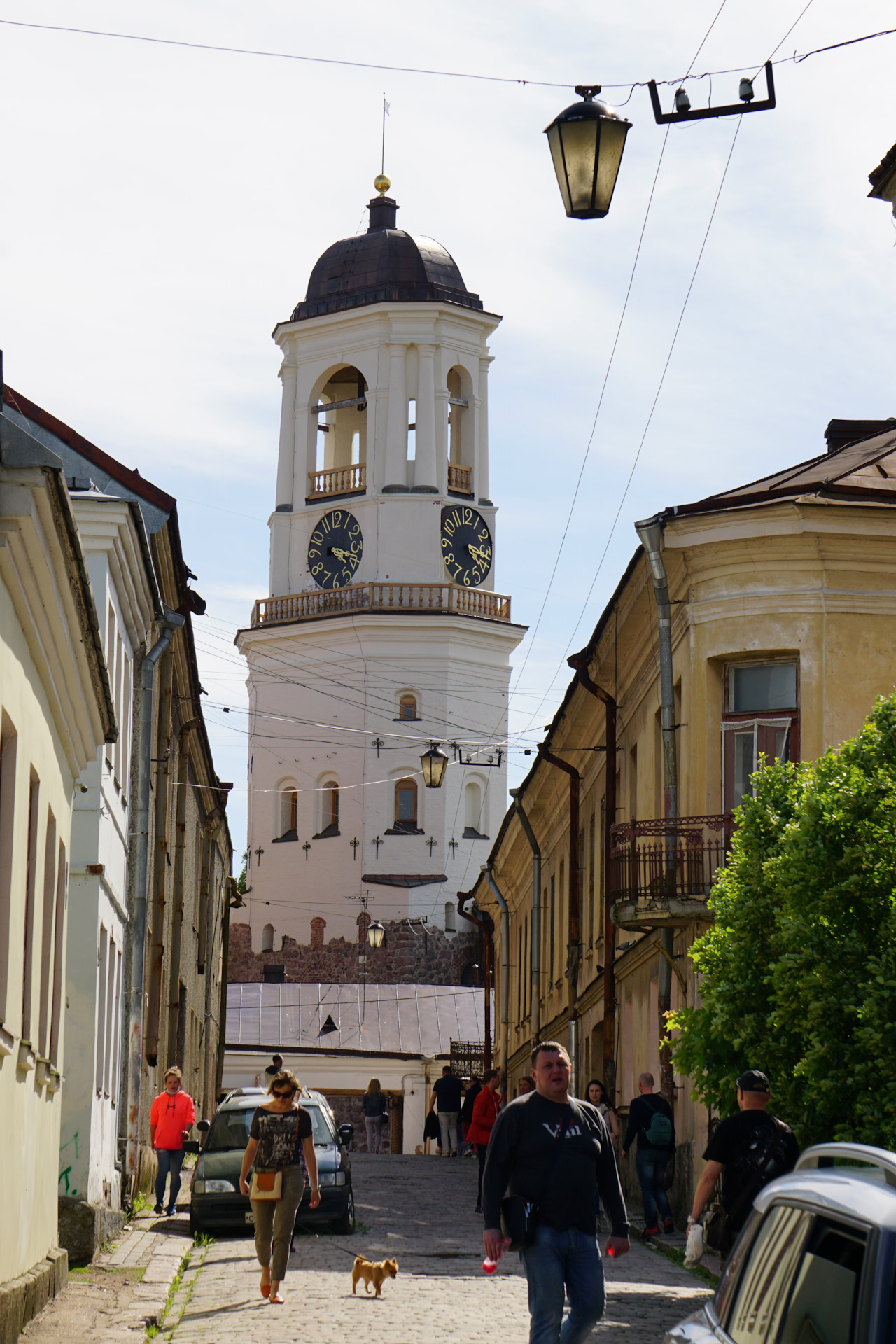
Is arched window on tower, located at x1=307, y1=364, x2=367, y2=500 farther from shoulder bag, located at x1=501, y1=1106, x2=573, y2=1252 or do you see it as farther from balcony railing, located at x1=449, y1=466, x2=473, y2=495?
shoulder bag, located at x1=501, y1=1106, x2=573, y2=1252

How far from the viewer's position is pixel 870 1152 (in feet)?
14.1

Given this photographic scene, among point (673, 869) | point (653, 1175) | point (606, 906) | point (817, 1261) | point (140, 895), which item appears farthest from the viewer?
point (606, 906)

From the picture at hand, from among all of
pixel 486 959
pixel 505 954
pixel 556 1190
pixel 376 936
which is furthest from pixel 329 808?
pixel 556 1190

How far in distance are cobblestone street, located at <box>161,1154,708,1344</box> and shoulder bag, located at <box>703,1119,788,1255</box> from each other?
145cm

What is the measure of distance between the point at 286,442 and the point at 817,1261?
7031cm

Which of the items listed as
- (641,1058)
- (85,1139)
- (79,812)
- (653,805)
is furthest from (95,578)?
(641,1058)

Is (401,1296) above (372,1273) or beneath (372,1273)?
beneath

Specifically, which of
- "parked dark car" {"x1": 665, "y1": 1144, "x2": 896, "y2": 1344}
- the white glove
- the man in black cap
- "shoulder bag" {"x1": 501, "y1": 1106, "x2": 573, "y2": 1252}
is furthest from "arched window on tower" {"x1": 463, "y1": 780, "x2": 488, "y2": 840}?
"parked dark car" {"x1": 665, "y1": 1144, "x2": 896, "y2": 1344}

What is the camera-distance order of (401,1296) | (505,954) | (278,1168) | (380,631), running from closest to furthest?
1. (278,1168)
2. (401,1296)
3. (505,954)
4. (380,631)

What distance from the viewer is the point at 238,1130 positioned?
19.2 metres

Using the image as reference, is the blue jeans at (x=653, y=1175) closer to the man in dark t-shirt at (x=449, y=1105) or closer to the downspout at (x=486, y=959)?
the man in dark t-shirt at (x=449, y=1105)

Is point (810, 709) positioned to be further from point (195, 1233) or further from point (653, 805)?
point (195, 1233)

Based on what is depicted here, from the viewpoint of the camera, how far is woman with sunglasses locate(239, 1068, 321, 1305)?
A: 40.9ft

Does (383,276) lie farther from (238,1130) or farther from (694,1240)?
(694,1240)
